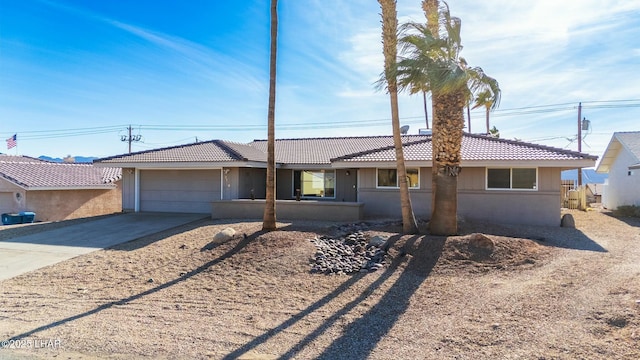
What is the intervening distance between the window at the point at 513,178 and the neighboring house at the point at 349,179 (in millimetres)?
34

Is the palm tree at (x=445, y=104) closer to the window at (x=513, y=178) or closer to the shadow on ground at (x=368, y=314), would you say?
the shadow on ground at (x=368, y=314)

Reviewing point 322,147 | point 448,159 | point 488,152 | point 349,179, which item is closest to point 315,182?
point 349,179

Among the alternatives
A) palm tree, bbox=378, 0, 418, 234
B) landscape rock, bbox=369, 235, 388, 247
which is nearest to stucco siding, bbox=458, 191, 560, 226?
palm tree, bbox=378, 0, 418, 234

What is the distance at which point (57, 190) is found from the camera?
25328 millimetres

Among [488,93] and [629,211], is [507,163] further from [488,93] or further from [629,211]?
[629,211]

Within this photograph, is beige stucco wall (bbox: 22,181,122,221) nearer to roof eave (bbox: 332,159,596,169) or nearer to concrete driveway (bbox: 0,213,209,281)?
concrete driveway (bbox: 0,213,209,281)

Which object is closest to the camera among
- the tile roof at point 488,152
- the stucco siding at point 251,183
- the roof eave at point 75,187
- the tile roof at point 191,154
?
the tile roof at point 488,152

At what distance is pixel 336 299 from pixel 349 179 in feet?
39.9

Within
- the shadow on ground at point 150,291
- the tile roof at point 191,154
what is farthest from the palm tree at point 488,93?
the tile roof at point 191,154

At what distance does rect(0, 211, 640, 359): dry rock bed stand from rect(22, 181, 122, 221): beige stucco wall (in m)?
16.4

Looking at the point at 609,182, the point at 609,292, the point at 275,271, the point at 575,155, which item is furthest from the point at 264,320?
the point at 609,182

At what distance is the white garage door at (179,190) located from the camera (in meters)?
18.8

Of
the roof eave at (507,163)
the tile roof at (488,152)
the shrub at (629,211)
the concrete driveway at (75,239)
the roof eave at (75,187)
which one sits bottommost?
the concrete driveway at (75,239)

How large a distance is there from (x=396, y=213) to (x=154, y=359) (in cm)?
1207
